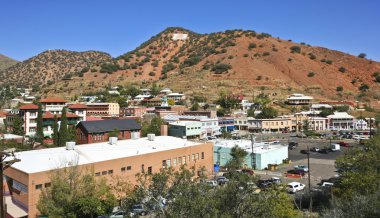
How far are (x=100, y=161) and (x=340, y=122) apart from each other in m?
74.5

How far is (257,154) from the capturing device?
42500mm

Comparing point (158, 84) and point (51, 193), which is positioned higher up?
point (158, 84)

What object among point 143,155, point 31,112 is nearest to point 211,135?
point 31,112

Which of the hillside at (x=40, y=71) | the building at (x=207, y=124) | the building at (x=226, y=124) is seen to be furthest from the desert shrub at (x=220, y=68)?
the hillside at (x=40, y=71)

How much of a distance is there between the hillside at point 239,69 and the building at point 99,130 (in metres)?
56.3

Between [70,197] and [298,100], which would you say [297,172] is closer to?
[70,197]

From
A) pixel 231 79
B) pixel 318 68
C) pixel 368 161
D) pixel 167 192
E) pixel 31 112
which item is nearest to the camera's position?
pixel 167 192

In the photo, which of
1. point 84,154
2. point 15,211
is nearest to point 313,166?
point 84,154

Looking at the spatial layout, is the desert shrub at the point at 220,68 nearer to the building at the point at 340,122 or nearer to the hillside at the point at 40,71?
the building at the point at 340,122

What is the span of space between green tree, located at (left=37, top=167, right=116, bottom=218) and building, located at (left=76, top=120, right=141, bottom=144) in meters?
30.9

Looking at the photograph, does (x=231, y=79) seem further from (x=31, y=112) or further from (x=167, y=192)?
(x=167, y=192)

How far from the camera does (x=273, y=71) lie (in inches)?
5276

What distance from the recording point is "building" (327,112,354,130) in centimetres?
8566

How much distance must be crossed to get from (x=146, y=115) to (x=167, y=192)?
67733mm
